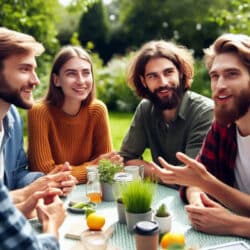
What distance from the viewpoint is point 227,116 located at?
2.55 m

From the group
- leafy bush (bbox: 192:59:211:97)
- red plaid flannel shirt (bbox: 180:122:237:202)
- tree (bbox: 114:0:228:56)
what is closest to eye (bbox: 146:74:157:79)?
red plaid flannel shirt (bbox: 180:122:237:202)

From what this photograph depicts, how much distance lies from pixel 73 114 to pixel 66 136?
19cm

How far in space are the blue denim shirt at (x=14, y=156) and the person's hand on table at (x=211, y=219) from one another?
1095 millimetres

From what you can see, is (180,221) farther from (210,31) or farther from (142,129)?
(210,31)

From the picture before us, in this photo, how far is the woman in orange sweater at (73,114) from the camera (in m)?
3.41

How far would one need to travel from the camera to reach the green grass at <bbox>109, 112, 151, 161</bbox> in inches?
317

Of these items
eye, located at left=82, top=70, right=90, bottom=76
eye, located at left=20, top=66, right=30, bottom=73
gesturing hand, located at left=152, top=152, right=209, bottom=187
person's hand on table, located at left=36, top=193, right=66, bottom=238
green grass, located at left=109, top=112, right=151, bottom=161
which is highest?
eye, located at left=20, top=66, right=30, bottom=73

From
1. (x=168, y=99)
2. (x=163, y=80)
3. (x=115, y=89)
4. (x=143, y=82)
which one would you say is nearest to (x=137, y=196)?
(x=168, y=99)

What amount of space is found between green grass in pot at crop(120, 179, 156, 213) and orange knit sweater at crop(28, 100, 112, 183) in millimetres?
1080

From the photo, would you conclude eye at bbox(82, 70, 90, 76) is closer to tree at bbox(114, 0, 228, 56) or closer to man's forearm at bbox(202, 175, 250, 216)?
man's forearm at bbox(202, 175, 250, 216)

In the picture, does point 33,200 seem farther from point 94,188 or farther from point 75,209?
point 94,188

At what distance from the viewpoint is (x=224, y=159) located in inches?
106

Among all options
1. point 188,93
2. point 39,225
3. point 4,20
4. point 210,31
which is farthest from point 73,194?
point 210,31

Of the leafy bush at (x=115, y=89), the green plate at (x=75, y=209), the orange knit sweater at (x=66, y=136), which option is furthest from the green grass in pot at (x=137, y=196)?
the leafy bush at (x=115, y=89)
